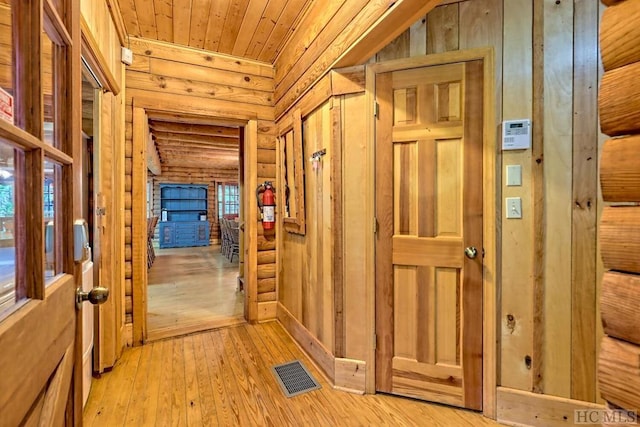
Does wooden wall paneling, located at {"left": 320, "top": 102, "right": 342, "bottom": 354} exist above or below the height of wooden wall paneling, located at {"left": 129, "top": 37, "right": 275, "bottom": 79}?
below

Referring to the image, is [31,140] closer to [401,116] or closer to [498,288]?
[401,116]

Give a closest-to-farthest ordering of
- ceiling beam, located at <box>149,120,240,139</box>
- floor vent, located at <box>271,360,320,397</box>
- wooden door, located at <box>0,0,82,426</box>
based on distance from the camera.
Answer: wooden door, located at <box>0,0,82,426</box> < floor vent, located at <box>271,360,320,397</box> < ceiling beam, located at <box>149,120,240,139</box>

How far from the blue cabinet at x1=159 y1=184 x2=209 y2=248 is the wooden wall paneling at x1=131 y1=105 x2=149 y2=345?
23.9 feet

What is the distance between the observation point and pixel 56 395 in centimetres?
73

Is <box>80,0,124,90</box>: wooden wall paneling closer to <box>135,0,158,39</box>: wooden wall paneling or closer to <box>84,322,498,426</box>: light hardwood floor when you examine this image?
<box>135,0,158,39</box>: wooden wall paneling

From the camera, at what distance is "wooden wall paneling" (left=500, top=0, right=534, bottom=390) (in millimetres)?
1599

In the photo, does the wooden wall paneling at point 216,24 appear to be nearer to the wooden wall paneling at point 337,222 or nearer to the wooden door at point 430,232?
the wooden wall paneling at point 337,222

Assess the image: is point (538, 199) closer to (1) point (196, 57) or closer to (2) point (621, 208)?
(2) point (621, 208)

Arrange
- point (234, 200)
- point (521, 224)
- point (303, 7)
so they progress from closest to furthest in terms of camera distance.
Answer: point (521, 224) < point (303, 7) < point (234, 200)

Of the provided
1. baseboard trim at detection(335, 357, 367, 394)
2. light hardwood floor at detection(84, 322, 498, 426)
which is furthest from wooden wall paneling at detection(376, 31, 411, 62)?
light hardwood floor at detection(84, 322, 498, 426)

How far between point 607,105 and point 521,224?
1.06m

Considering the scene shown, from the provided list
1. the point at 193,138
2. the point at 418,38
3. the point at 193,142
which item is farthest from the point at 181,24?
the point at 193,142

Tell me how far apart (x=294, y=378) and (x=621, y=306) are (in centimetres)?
189

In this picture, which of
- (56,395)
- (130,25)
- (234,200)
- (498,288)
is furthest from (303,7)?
(234,200)
